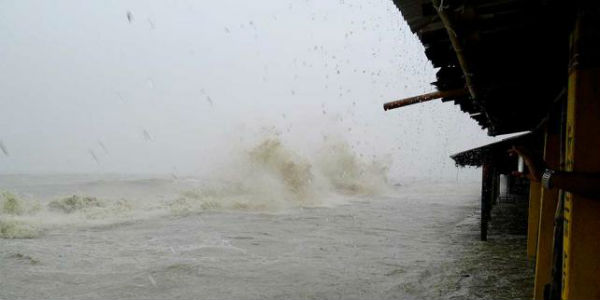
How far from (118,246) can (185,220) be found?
203 inches

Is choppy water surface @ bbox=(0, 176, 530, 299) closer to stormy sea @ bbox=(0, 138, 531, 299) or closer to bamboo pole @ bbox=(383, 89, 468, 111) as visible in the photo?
stormy sea @ bbox=(0, 138, 531, 299)

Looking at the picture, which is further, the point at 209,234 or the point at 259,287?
the point at 209,234

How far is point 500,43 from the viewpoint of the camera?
268 centimetres

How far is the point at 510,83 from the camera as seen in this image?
11.8 feet

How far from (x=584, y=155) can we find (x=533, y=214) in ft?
17.3

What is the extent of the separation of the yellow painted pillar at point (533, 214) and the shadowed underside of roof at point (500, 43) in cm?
261

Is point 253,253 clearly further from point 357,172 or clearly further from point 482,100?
point 357,172

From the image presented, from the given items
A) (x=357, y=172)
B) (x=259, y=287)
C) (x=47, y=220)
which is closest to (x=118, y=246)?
(x=259, y=287)

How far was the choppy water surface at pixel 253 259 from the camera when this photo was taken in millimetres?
6281

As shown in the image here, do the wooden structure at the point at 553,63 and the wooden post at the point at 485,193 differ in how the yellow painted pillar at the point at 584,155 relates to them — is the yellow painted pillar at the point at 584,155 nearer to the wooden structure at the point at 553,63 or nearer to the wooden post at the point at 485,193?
the wooden structure at the point at 553,63

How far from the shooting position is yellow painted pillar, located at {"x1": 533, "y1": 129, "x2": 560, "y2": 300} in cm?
397

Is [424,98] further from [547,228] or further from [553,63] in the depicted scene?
[547,228]

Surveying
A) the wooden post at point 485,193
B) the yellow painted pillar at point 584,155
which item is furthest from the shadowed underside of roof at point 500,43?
the wooden post at point 485,193

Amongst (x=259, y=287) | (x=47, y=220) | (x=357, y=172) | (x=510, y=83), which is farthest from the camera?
(x=357, y=172)
